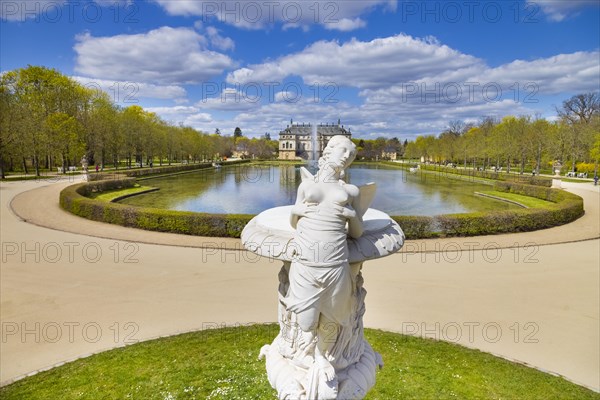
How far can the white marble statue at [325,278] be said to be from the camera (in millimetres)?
3229

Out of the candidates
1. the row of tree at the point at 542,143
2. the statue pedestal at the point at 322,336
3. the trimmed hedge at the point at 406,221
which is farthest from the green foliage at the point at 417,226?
the row of tree at the point at 542,143

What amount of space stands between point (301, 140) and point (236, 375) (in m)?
111

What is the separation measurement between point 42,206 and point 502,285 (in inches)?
828

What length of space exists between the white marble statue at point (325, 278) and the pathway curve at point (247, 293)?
4130 millimetres

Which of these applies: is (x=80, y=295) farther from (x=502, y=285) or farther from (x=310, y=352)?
(x=502, y=285)

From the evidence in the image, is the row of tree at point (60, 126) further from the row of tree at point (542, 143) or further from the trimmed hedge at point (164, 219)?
the row of tree at point (542, 143)

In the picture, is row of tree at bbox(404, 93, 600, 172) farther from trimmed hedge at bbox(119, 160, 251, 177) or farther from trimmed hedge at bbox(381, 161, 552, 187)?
trimmed hedge at bbox(119, 160, 251, 177)

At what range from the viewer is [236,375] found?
19.2ft

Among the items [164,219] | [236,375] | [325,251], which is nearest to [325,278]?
[325,251]

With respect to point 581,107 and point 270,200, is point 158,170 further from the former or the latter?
point 581,107

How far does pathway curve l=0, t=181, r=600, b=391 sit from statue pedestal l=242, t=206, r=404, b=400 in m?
4.00

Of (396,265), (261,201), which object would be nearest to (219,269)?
(396,265)

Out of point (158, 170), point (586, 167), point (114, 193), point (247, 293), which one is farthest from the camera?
point (586, 167)

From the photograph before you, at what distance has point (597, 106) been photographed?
5791 cm
